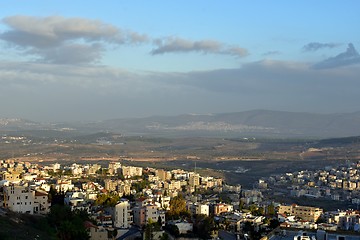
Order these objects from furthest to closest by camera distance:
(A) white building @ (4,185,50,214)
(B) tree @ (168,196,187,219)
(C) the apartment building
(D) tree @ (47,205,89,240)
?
(C) the apartment building, (B) tree @ (168,196,187,219), (A) white building @ (4,185,50,214), (D) tree @ (47,205,89,240)

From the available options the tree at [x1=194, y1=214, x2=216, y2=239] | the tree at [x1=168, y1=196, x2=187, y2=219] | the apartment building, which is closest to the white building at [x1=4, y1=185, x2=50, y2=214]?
the tree at [x1=194, y1=214, x2=216, y2=239]

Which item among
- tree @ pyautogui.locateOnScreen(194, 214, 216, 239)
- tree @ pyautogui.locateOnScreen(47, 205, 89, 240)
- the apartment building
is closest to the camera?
tree @ pyautogui.locateOnScreen(47, 205, 89, 240)

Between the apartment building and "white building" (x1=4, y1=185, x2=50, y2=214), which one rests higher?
"white building" (x1=4, y1=185, x2=50, y2=214)

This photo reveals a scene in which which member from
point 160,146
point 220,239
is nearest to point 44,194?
point 220,239

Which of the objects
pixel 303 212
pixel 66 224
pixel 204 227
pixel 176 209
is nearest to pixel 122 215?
pixel 204 227

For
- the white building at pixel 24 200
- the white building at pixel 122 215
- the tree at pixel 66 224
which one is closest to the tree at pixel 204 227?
the white building at pixel 122 215

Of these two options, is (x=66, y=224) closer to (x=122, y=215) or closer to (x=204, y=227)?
(x=122, y=215)

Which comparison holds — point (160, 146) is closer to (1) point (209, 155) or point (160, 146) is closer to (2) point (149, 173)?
(1) point (209, 155)

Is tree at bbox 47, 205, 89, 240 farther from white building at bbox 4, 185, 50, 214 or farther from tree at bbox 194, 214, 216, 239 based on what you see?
tree at bbox 194, 214, 216, 239

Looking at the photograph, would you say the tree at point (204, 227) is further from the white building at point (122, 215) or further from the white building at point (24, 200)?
the white building at point (24, 200)

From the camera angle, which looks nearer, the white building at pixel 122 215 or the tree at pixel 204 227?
the tree at pixel 204 227

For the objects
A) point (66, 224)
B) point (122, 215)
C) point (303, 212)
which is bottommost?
point (303, 212)
